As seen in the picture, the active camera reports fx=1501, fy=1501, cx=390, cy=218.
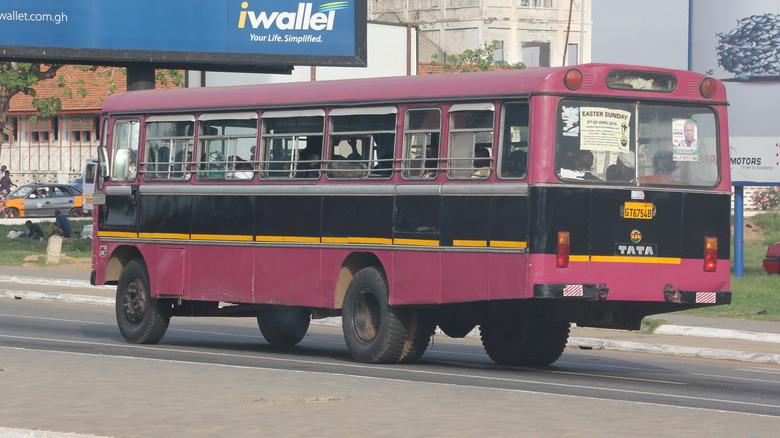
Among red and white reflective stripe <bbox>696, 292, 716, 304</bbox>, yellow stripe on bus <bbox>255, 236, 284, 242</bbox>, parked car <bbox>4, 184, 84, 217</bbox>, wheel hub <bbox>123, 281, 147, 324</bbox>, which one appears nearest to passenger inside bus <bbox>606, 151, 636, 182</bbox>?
red and white reflective stripe <bbox>696, 292, 716, 304</bbox>

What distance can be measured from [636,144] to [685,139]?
0.70m

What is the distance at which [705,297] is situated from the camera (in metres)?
14.8

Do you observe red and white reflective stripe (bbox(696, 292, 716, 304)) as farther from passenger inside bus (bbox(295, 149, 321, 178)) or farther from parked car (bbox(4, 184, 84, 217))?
parked car (bbox(4, 184, 84, 217))

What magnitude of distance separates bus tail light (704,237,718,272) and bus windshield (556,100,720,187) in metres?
0.58

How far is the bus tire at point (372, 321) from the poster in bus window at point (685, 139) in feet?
10.8

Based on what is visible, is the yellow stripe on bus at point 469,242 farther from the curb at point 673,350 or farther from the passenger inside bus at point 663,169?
the curb at point 673,350

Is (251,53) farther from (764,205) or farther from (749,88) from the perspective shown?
(764,205)

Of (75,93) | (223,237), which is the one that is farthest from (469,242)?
(75,93)

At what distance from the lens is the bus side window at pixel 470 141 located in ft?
48.4

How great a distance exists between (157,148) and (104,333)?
333 centimetres

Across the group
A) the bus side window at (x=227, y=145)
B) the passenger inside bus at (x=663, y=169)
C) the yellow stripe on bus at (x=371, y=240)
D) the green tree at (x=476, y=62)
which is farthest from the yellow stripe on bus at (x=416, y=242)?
the green tree at (x=476, y=62)

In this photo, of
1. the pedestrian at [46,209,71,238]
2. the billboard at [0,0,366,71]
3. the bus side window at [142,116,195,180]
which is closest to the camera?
the bus side window at [142,116,195,180]

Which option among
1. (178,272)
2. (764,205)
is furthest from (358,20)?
(764,205)

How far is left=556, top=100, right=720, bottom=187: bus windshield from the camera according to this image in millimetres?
14328
